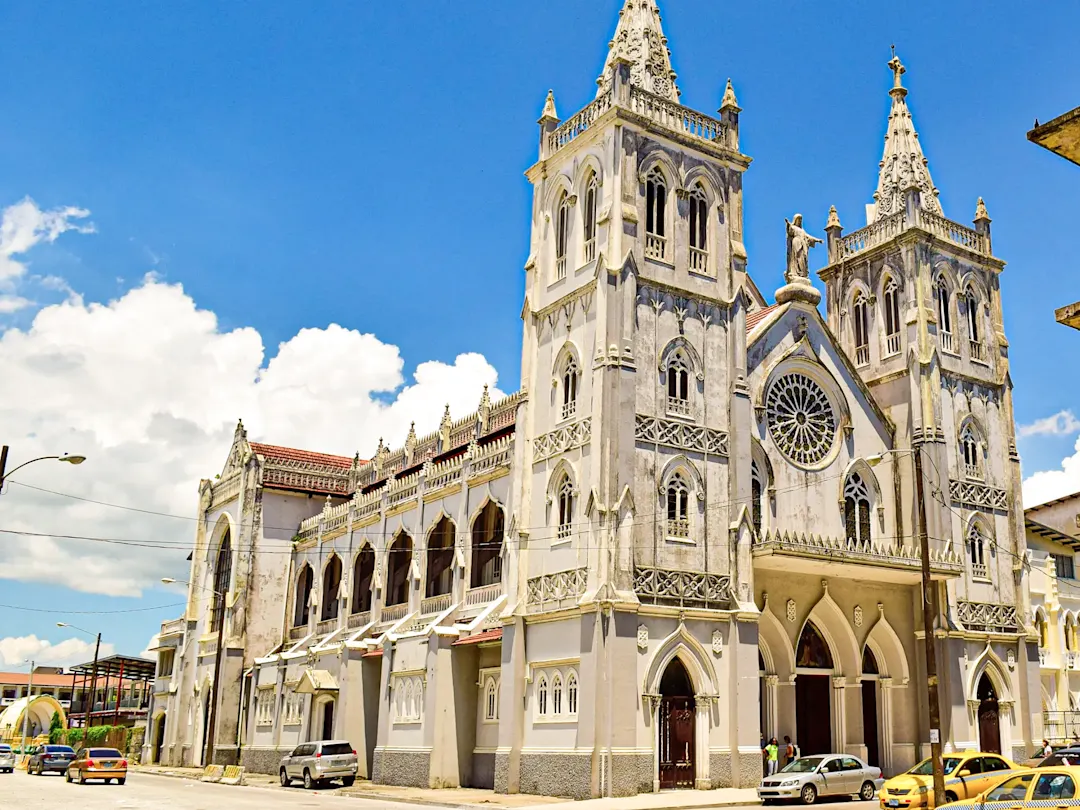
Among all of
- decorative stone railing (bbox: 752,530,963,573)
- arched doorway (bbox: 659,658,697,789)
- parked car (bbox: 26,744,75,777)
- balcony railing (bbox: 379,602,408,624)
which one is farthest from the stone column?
parked car (bbox: 26,744,75,777)

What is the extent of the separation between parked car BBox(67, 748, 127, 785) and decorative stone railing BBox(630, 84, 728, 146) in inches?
1163

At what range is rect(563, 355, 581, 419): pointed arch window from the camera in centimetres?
3475

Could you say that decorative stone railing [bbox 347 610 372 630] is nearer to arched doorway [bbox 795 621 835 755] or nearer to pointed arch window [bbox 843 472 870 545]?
arched doorway [bbox 795 621 835 755]

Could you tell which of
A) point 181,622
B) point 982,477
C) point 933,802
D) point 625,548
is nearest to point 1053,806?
point 933,802

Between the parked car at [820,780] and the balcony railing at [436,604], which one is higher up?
the balcony railing at [436,604]

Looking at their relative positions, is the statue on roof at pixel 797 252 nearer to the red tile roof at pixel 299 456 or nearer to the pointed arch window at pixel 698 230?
the pointed arch window at pixel 698 230

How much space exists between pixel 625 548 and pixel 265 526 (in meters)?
28.3

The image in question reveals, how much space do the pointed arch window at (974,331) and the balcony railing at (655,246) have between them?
48.6 ft

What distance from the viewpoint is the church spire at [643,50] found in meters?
38.0

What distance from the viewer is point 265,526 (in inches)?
2163

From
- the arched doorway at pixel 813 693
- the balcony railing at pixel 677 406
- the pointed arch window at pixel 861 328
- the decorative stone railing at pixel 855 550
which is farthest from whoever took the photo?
the pointed arch window at pixel 861 328

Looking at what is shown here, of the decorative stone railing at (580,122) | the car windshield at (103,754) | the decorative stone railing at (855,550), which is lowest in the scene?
the car windshield at (103,754)

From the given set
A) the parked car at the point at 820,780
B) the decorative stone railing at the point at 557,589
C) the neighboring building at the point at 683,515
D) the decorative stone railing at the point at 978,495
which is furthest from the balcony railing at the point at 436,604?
the decorative stone railing at the point at 978,495

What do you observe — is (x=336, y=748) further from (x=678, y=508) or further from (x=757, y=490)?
(x=757, y=490)
